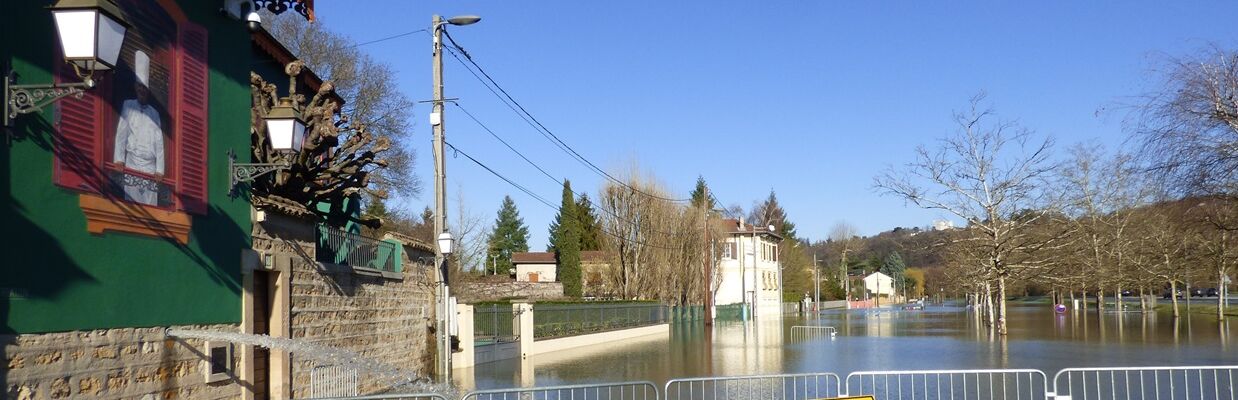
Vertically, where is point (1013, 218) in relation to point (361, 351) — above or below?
above

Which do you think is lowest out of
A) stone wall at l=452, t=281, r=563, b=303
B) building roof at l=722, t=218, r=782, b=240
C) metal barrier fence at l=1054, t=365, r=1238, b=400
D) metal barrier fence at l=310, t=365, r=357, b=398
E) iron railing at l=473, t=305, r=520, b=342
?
metal barrier fence at l=1054, t=365, r=1238, b=400

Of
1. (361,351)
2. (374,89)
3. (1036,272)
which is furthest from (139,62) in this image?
(1036,272)

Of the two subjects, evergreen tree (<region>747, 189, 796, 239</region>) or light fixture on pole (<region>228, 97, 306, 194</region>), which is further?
evergreen tree (<region>747, 189, 796, 239</region>)

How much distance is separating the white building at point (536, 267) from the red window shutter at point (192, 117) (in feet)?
184

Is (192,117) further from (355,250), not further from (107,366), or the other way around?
(355,250)

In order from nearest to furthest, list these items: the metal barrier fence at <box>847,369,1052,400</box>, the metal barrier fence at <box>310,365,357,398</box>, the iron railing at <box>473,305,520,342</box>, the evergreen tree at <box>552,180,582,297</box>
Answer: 1. the metal barrier fence at <box>310,365,357,398</box>
2. the metal barrier fence at <box>847,369,1052,400</box>
3. the iron railing at <box>473,305,520,342</box>
4. the evergreen tree at <box>552,180,582,297</box>

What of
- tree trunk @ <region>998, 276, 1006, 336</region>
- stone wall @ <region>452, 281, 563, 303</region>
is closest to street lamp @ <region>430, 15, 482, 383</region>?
tree trunk @ <region>998, 276, 1006, 336</region>

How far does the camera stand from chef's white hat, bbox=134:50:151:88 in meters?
10.0

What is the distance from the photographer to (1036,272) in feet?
121

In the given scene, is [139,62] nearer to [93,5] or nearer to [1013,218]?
[93,5]

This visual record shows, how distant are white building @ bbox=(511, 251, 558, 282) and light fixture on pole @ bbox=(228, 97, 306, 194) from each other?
55417 millimetres

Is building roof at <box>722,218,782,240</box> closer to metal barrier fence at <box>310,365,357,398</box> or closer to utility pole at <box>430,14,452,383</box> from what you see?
utility pole at <box>430,14,452,383</box>

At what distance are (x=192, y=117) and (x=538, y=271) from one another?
57913 mm

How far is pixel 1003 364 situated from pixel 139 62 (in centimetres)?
1893
